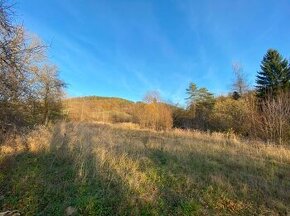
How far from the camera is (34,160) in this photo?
9516 millimetres

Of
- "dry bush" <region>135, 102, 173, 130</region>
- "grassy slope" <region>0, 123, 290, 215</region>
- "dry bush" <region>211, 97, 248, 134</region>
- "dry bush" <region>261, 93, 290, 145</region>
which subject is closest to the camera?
"grassy slope" <region>0, 123, 290, 215</region>

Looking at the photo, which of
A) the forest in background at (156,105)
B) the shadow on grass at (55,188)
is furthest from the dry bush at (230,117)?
the shadow on grass at (55,188)

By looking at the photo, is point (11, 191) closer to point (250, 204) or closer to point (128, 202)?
point (128, 202)

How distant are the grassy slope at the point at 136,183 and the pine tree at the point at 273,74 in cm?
2510

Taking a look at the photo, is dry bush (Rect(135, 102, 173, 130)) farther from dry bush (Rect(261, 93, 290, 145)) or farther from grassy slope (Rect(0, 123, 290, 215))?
grassy slope (Rect(0, 123, 290, 215))

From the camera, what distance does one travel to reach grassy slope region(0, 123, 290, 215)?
645 cm

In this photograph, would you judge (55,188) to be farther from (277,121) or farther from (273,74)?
(273,74)

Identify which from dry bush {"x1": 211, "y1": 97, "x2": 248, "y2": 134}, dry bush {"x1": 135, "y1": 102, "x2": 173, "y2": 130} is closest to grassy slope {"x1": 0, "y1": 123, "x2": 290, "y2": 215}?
dry bush {"x1": 211, "y1": 97, "x2": 248, "y2": 134}

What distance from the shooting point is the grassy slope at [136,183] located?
645 cm

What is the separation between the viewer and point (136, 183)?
7.31 meters

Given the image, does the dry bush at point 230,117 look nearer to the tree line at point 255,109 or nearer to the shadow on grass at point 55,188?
the tree line at point 255,109

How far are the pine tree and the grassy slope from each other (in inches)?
988

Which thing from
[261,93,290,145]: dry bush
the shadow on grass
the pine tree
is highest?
the pine tree

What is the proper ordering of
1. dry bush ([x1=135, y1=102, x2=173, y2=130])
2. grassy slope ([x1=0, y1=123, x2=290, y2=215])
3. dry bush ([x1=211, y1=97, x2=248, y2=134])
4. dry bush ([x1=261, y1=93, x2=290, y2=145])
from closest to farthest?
grassy slope ([x1=0, y1=123, x2=290, y2=215]), dry bush ([x1=261, y1=93, x2=290, y2=145]), dry bush ([x1=211, y1=97, x2=248, y2=134]), dry bush ([x1=135, y1=102, x2=173, y2=130])
